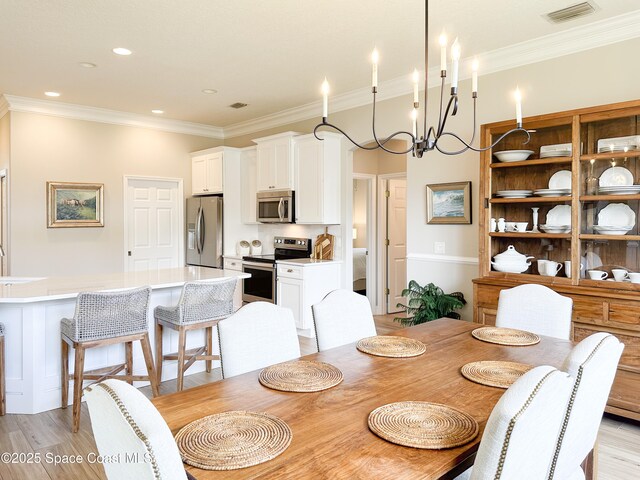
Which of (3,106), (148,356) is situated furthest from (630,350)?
(3,106)

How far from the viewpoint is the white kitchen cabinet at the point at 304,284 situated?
16.6 ft

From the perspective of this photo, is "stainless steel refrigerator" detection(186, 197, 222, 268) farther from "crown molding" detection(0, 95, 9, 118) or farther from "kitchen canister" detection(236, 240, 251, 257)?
"crown molding" detection(0, 95, 9, 118)

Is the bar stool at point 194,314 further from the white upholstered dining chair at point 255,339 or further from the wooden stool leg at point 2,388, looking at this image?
the white upholstered dining chair at point 255,339

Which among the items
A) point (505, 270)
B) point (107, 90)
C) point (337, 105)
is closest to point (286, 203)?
point (337, 105)

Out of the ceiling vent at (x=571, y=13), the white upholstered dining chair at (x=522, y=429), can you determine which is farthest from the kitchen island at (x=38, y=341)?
the ceiling vent at (x=571, y=13)

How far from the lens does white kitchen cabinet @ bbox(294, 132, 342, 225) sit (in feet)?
17.2

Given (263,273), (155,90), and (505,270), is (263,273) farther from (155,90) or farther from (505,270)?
(505,270)

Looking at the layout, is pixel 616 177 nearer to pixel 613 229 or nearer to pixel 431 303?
pixel 613 229

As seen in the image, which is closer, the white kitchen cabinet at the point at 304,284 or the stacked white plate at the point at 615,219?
the stacked white plate at the point at 615,219

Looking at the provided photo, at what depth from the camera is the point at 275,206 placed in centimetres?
584

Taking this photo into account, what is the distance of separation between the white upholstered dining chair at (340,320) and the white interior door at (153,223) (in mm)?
4655

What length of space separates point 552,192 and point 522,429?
9.41ft

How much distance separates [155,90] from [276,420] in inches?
183

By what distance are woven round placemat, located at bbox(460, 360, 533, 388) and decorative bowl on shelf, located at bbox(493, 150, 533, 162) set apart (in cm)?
215
